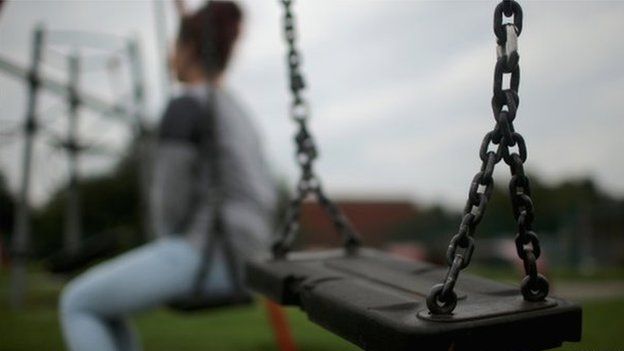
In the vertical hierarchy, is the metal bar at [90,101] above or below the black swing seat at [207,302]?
above

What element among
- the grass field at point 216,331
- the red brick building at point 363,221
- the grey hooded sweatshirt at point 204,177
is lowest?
the red brick building at point 363,221

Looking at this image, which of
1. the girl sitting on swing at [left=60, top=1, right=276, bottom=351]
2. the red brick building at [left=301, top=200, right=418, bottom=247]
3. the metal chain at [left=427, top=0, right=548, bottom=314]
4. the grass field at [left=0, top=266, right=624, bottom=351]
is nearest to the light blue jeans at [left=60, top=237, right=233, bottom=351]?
the girl sitting on swing at [left=60, top=1, right=276, bottom=351]

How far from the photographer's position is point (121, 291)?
124cm

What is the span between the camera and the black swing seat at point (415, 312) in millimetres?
563

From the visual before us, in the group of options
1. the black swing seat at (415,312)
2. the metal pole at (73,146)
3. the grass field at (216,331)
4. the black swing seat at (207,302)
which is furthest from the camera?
the metal pole at (73,146)

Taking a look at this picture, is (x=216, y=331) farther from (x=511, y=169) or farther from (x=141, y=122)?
(x=511, y=169)

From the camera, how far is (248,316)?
484 cm

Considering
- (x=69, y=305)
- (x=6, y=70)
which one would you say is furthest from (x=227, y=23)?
(x=6, y=70)

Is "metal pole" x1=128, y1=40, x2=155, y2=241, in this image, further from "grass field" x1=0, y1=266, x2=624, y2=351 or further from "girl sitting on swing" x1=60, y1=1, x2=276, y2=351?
"girl sitting on swing" x1=60, y1=1, x2=276, y2=351

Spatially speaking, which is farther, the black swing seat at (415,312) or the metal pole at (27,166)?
the metal pole at (27,166)

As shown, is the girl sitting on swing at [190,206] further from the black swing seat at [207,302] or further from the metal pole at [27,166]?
the metal pole at [27,166]

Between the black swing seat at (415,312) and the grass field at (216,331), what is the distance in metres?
1.67

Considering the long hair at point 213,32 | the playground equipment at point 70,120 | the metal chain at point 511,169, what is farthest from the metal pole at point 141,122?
the metal chain at point 511,169

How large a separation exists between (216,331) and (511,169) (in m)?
3.58
